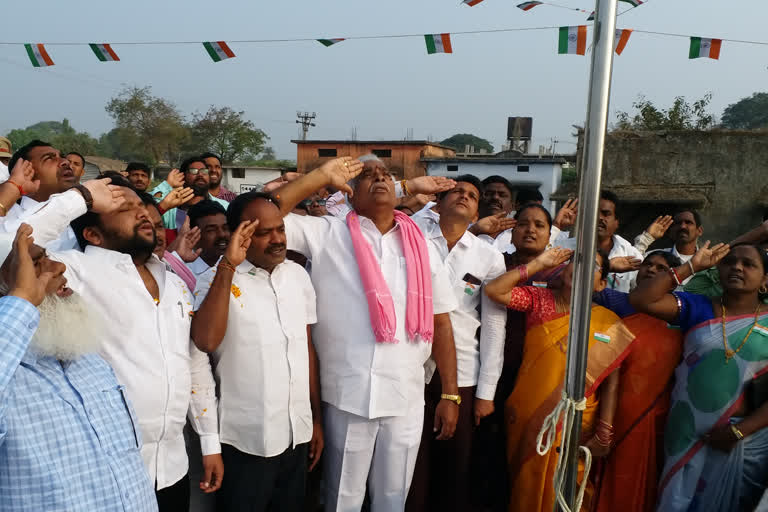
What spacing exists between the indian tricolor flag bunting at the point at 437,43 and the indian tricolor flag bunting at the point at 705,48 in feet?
9.17

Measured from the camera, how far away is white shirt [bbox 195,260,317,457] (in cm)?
Result: 238

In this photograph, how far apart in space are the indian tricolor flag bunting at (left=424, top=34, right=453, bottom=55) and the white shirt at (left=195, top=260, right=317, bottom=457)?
212 inches

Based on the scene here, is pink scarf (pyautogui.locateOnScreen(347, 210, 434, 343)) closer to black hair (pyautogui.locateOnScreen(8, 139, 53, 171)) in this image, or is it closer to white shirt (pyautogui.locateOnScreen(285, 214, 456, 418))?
white shirt (pyautogui.locateOnScreen(285, 214, 456, 418))

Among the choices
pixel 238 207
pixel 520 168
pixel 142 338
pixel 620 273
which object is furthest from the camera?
pixel 520 168

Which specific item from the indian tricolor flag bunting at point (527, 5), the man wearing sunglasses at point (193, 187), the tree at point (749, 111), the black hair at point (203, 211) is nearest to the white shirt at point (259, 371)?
the black hair at point (203, 211)

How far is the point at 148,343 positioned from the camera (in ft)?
6.91

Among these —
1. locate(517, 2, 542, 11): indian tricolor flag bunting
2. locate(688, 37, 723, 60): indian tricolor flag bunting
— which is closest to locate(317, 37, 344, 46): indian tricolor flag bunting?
locate(517, 2, 542, 11): indian tricolor flag bunting

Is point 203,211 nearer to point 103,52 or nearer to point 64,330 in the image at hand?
point 64,330

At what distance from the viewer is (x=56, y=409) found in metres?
1.63

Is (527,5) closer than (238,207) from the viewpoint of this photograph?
No

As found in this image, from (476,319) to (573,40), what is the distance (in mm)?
4728

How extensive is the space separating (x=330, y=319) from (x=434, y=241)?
3.05ft

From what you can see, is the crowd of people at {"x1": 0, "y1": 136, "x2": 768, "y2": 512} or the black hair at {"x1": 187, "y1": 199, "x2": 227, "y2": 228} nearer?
the crowd of people at {"x1": 0, "y1": 136, "x2": 768, "y2": 512}

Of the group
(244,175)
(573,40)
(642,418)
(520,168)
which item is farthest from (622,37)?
(244,175)
